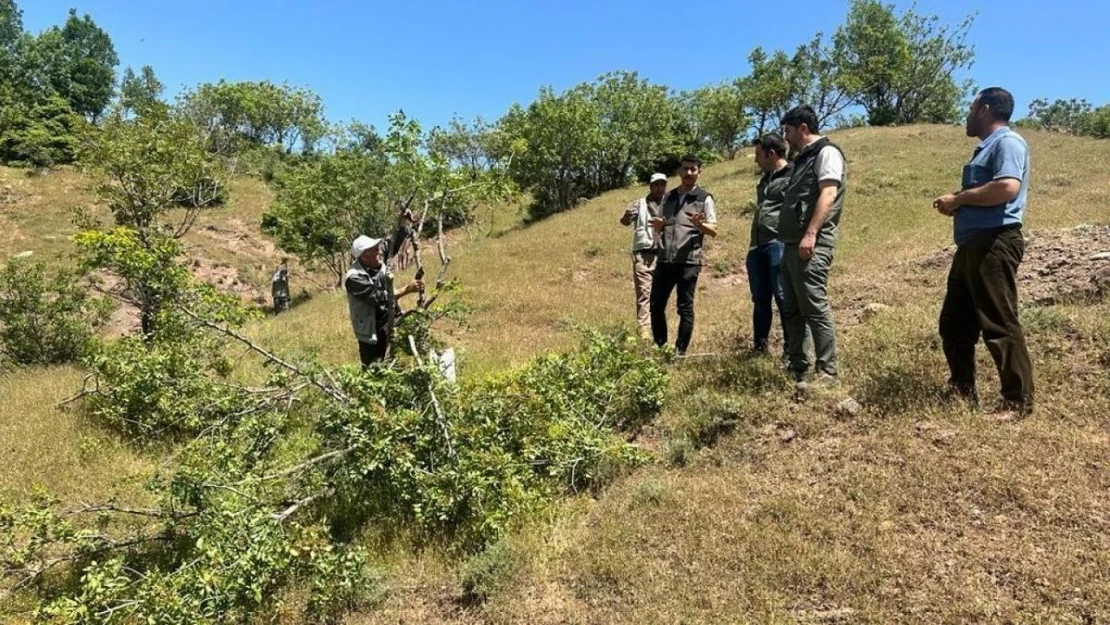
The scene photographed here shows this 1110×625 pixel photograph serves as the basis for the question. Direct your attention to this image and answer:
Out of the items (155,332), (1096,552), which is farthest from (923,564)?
(155,332)

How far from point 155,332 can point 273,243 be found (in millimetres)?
29547

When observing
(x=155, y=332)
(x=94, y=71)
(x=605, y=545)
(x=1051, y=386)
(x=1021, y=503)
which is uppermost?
(x=94, y=71)

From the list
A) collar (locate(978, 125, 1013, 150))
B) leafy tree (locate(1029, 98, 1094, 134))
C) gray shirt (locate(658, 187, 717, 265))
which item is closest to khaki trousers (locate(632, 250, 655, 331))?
gray shirt (locate(658, 187, 717, 265))

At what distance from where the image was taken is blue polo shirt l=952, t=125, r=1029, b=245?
385 centimetres

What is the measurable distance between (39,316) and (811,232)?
13690 millimetres

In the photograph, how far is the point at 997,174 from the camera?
3.87 m

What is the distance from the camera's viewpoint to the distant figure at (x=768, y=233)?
18.4 feet

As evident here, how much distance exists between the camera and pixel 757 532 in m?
3.52

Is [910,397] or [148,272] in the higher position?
[148,272]

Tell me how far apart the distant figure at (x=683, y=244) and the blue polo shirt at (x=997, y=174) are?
2441 mm

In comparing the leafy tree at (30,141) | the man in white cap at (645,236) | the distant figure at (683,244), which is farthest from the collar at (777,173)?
the leafy tree at (30,141)

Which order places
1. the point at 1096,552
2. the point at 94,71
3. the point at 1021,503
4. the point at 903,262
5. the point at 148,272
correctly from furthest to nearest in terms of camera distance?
the point at 94,71, the point at 903,262, the point at 148,272, the point at 1021,503, the point at 1096,552

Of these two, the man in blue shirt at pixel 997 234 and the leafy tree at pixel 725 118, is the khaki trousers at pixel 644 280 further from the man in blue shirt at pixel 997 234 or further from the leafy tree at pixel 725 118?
the leafy tree at pixel 725 118

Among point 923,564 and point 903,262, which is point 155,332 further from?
point 903,262
